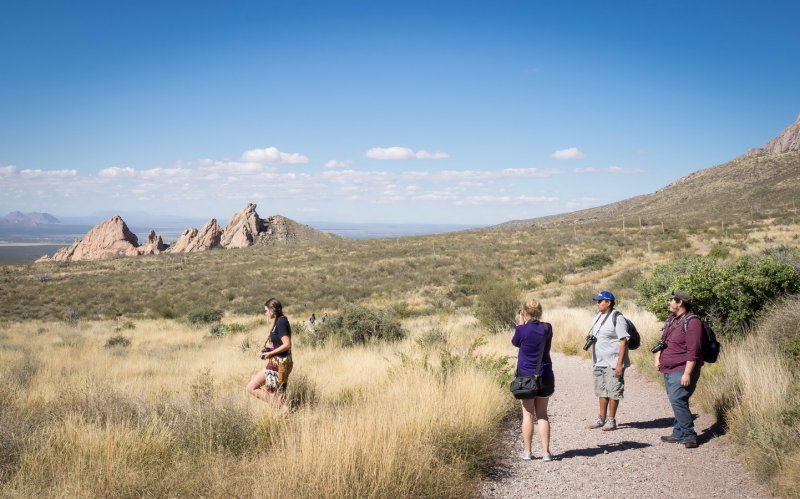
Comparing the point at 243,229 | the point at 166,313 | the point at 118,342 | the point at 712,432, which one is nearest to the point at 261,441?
the point at 712,432

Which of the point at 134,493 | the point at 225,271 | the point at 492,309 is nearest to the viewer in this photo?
the point at 134,493

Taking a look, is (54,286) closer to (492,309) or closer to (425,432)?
(492,309)

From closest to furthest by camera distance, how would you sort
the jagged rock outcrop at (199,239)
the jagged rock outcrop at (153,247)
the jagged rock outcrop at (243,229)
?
the jagged rock outcrop at (153,247), the jagged rock outcrop at (199,239), the jagged rock outcrop at (243,229)

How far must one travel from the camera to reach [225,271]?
44875 millimetres

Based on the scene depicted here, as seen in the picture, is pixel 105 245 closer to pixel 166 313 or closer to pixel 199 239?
pixel 199 239

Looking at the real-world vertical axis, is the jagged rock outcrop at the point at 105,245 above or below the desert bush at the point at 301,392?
above

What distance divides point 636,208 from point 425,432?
9563 centimetres

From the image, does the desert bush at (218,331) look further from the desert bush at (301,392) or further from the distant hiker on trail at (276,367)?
the distant hiker on trail at (276,367)

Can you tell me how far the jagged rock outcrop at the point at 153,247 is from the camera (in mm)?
74688

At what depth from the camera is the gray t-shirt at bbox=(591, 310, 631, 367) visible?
5.98 meters

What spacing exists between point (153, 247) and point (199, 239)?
7.03m

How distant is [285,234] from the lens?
8456 centimetres

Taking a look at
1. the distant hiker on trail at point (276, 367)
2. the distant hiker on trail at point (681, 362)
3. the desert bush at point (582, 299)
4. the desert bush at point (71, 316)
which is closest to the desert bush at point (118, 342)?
the desert bush at point (71, 316)

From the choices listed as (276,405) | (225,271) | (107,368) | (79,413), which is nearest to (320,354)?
(107,368)
